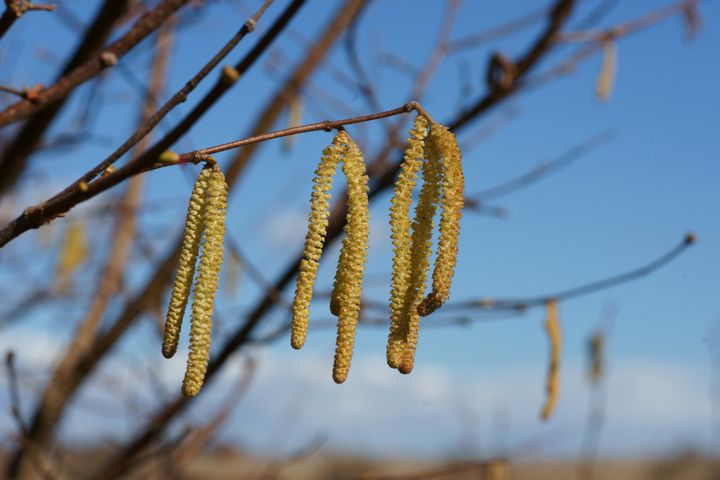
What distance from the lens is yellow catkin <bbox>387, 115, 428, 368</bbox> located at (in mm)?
1141

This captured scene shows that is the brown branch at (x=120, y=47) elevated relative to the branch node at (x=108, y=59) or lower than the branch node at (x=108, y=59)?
elevated

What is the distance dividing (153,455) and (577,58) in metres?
1.89

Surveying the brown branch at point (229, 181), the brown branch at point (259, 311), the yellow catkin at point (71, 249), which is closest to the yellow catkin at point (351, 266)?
the brown branch at point (259, 311)

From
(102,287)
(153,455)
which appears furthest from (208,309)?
(102,287)

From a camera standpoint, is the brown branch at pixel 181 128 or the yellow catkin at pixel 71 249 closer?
A: the brown branch at pixel 181 128

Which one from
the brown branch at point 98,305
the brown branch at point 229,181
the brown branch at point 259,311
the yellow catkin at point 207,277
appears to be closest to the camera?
the yellow catkin at point 207,277

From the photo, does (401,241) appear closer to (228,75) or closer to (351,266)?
(351,266)

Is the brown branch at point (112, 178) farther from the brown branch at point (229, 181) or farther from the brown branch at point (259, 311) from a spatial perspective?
the brown branch at point (229, 181)

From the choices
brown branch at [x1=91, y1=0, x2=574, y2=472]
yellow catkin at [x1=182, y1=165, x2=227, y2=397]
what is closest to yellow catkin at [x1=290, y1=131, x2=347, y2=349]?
yellow catkin at [x1=182, y1=165, x2=227, y2=397]

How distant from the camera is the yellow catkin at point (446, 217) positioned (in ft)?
3.62

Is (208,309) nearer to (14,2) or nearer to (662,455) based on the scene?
(14,2)

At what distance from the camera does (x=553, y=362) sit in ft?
7.32

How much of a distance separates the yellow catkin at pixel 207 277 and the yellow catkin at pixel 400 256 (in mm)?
228

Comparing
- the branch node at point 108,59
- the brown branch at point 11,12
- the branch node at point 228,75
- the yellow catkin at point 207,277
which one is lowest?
the yellow catkin at point 207,277
